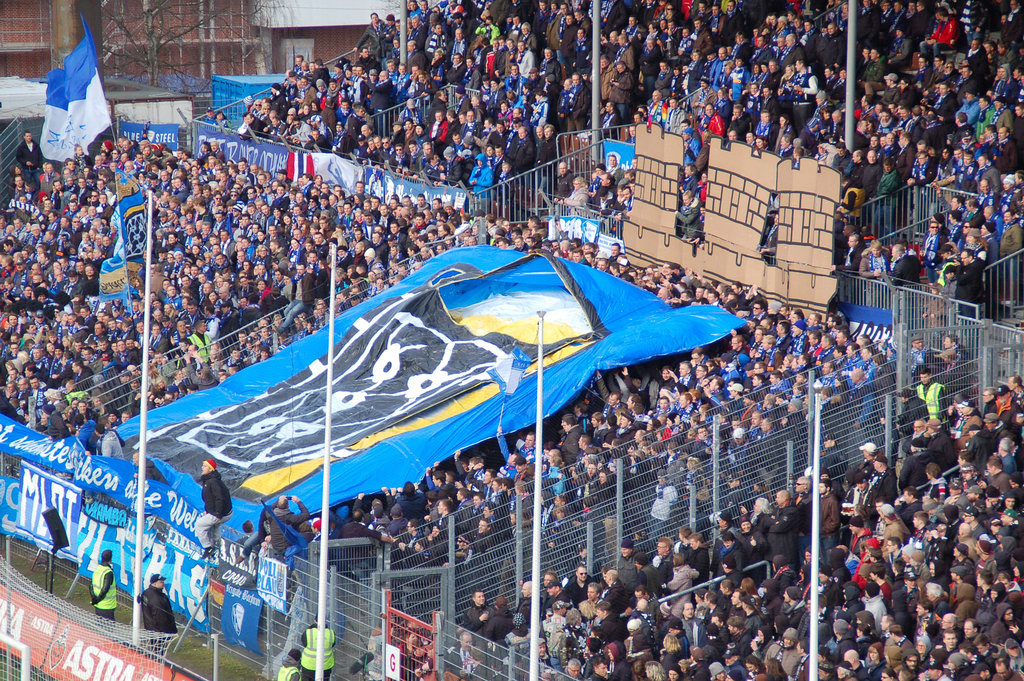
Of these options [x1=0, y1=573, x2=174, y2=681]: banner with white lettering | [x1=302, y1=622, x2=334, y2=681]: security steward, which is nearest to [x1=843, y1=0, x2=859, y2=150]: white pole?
[x1=302, y1=622, x2=334, y2=681]: security steward

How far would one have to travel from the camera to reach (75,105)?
29.5m

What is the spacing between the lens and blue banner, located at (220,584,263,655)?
62.6 ft

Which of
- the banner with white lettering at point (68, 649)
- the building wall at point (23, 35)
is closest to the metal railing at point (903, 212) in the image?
the banner with white lettering at point (68, 649)

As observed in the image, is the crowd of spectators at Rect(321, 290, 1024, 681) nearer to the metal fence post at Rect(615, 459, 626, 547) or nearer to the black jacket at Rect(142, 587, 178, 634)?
the metal fence post at Rect(615, 459, 626, 547)

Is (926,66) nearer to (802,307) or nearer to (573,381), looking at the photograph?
(802,307)

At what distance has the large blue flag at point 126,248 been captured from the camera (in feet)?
86.9

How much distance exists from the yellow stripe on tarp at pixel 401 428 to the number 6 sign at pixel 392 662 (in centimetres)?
485

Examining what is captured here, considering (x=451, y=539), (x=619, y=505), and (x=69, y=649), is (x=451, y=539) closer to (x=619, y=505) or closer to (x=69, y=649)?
(x=619, y=505)

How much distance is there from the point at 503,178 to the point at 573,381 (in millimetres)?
7025

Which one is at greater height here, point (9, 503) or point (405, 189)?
point (405, 189)

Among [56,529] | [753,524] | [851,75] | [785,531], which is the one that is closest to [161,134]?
[56,529]

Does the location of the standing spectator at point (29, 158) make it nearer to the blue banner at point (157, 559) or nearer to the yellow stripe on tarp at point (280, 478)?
the blue banner at point (157, 559)

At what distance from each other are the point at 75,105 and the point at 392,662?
1598 cm

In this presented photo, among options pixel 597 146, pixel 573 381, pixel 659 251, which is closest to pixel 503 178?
pixel 597 146
